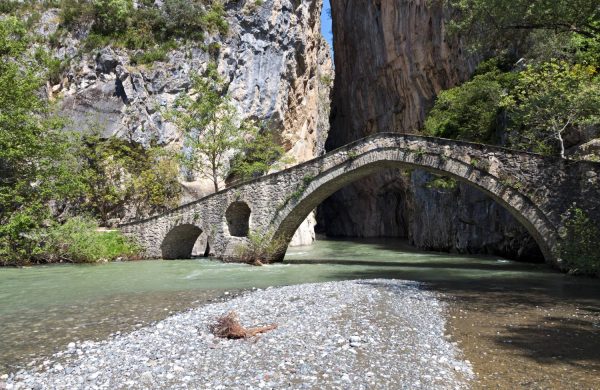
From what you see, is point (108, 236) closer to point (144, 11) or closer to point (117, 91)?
point (117, 91)

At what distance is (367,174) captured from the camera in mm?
16953

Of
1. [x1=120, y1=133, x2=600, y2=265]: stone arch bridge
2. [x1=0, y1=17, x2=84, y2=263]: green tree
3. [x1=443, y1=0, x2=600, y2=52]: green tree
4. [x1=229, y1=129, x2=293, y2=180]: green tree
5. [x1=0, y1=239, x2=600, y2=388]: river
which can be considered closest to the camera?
[x1=0, y1=239, x2=600, y2=388]: river

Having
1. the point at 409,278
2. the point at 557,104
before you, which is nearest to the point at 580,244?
the point at 557,104

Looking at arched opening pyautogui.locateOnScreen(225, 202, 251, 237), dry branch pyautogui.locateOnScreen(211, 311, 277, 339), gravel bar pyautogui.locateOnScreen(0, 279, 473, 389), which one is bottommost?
gravel bar pyautogui.locateOnScreen(0, 279, 473, 389)

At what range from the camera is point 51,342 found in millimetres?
5957

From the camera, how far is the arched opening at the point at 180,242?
19.5 m

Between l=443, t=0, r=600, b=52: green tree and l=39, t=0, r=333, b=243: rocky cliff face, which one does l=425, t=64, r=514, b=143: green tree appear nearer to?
l=443, t=0, r=600, b=52: green tree

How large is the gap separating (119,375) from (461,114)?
1834 centimetres

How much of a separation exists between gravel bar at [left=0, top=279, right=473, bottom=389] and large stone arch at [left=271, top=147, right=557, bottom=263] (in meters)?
7.27

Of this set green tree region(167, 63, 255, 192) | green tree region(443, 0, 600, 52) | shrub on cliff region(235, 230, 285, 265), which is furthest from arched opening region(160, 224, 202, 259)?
green tree region(443, 0, 600, 52)

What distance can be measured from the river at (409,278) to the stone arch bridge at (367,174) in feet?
5.50

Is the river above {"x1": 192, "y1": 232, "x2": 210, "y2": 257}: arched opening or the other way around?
the other way around

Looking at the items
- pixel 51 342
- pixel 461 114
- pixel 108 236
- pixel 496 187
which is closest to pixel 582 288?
pixel 496 187

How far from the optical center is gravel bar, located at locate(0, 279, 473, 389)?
4395 millimetres
